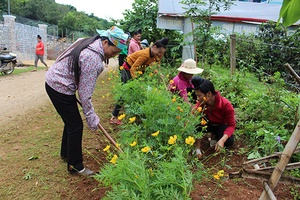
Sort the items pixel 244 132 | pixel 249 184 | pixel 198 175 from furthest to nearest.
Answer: pixel 244 132, pixel 249 184, pixel 198 175

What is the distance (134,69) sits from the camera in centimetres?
400

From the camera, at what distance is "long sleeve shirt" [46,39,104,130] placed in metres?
2.23

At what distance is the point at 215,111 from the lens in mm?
3195

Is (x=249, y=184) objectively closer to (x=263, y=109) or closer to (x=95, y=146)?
(x=263, y=109)

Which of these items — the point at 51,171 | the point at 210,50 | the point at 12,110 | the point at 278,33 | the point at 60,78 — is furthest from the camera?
the point at 278,33

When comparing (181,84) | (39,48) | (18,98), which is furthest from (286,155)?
(39,48)

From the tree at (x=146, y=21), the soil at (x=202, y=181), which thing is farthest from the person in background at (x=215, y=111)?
the tree at (x=146, y=21)

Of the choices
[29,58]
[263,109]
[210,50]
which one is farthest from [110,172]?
[29,58]

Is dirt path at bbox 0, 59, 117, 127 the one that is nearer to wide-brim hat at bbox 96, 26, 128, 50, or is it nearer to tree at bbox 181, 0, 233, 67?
wide-brim hat at bbox 96, 26, 128, 50

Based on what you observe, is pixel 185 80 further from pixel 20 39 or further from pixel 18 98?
pixel 20 39

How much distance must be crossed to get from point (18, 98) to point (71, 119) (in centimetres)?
433

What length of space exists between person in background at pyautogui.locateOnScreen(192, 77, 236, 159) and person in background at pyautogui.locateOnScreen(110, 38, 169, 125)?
111 cm

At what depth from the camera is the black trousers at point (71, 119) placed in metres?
2.41

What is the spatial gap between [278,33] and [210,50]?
2.33 metres
